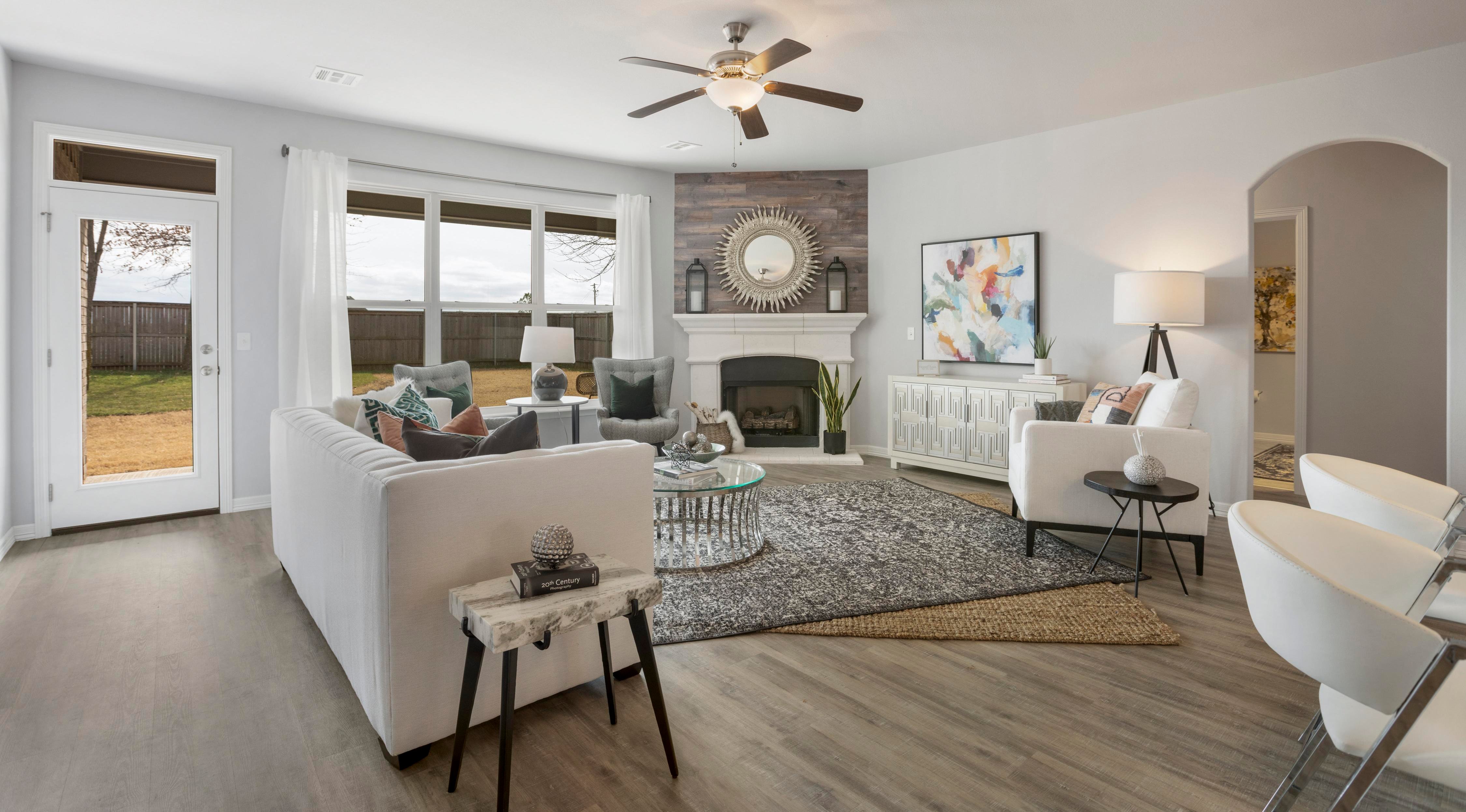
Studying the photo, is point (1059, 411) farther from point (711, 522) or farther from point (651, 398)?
point (651, 398)

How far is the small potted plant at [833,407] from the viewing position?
6328mm

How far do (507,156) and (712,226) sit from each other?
6.12 ft

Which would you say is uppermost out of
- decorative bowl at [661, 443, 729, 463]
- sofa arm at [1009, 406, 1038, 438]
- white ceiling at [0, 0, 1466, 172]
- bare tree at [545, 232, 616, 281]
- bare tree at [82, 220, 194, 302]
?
white ceiling at [0, 0, 1466, 172]

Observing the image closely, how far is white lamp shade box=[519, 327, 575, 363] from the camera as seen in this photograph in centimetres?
502

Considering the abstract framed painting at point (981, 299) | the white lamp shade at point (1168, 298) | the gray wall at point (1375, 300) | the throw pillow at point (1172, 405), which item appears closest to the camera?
the throw pillow at point (1172, 405)

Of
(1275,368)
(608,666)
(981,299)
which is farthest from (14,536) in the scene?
(1275,368)

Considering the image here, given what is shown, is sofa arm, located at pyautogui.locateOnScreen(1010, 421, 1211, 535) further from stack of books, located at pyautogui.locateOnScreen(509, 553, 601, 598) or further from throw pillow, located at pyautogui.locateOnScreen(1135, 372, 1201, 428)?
stack of books, located at pyautogui.locateOnScreen(509, 553, 601, 598)

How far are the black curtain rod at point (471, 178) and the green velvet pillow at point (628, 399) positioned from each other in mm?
1615

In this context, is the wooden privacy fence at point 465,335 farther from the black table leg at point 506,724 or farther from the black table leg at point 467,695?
the black table leg at point 506,724

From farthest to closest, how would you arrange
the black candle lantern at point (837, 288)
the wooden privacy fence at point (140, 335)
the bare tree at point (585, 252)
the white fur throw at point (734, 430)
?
the black candle lantern at point (837, 288), the white fur throw at point (734, 430), the bare tree at point (585, 252), the wooden privacy fence at point (140, 335)

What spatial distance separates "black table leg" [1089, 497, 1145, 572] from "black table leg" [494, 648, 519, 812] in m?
2.56

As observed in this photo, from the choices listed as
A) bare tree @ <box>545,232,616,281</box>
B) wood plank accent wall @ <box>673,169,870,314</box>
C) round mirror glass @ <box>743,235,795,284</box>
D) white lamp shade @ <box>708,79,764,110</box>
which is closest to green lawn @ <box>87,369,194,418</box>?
bare tree @ <box>545,232,616,281</box>

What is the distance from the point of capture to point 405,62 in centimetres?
390

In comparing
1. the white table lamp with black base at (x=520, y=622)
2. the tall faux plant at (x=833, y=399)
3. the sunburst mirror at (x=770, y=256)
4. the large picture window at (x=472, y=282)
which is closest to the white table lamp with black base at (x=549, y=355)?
the large picture window at (x=472, y=282)
